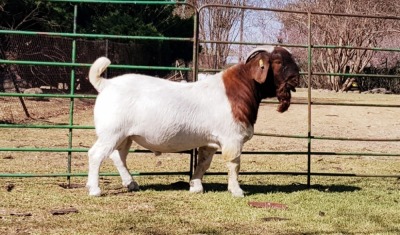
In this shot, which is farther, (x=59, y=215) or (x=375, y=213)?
(x=375, y=213)

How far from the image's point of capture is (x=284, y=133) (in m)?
13.9

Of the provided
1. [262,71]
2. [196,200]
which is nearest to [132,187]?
[196,200]

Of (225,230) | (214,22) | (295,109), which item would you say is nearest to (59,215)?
(225,230)

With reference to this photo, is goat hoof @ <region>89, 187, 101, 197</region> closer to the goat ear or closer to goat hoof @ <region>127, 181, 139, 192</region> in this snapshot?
goat hoof @ <region>127, 181, 139, 192</region>

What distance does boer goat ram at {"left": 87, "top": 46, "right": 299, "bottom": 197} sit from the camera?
6.17m

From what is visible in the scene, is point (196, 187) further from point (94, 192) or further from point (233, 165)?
point (94, 192)

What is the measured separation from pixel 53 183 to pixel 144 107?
65.1 inches

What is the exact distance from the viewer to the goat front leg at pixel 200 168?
657 centimetres

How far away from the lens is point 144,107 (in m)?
6.20

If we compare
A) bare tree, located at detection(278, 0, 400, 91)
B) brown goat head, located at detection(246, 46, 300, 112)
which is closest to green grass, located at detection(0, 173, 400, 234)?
brown goat head, located at detection(246, 46, 300, 112)

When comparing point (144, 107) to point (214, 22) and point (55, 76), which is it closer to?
point (55, 76)

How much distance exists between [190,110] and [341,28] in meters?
27.3

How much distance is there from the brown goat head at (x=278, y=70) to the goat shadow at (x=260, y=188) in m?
1.06

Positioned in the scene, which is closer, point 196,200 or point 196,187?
point 196,200
